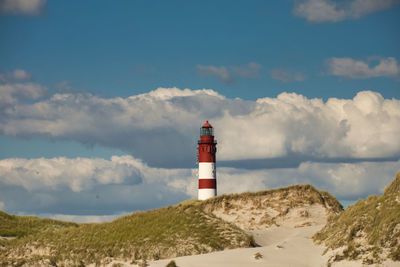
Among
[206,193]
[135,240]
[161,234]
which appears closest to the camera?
[135,240]

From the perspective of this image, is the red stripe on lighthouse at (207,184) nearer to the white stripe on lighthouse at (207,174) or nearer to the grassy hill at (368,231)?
the white stripe on lighthouse at (207,174)

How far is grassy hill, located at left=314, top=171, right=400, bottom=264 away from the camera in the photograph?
3038 centimetres

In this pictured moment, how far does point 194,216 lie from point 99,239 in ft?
22.3

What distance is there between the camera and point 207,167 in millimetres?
65375

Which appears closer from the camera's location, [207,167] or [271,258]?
[271,258]

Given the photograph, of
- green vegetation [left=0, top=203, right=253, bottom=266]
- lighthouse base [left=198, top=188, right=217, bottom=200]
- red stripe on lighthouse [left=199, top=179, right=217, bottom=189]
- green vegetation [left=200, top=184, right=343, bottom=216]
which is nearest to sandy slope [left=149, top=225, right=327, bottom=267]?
green vegetation [left=0, top=203, right=253, bottom=266]

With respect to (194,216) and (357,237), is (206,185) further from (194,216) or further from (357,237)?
(357,237)

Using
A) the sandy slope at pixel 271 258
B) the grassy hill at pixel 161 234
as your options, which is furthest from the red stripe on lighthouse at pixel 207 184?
the sandy slope at pixel 271 258

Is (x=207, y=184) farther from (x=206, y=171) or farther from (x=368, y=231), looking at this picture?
(x=368, y=231)

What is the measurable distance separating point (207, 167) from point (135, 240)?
2587cm

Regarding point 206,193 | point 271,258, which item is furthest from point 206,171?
point 271,258

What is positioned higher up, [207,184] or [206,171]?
[206,171]

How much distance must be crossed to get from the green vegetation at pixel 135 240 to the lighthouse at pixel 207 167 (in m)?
18.5

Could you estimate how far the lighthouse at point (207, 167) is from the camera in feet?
212
